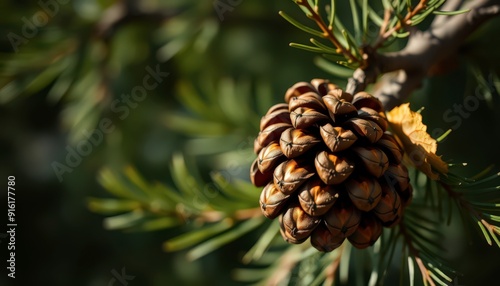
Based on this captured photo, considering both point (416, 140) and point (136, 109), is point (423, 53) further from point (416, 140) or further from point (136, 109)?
point (136, 109)

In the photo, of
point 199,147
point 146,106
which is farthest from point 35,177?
point 199,147

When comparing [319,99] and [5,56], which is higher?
[5,56]

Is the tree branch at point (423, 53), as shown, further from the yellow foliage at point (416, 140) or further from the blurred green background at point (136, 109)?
the blurred green background at point (136, 109)

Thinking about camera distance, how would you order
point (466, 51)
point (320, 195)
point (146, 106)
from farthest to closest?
point (146, 106) < point (466, 51) < point (320, 195)

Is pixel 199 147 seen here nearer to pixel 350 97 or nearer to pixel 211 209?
pixel 211 209

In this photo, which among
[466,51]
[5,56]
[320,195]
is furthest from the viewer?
[5,56]

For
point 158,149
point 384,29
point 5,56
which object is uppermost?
point 5,56

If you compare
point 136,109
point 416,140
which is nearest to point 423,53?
point 416,140

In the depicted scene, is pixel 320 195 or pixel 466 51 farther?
pixel 466 51
